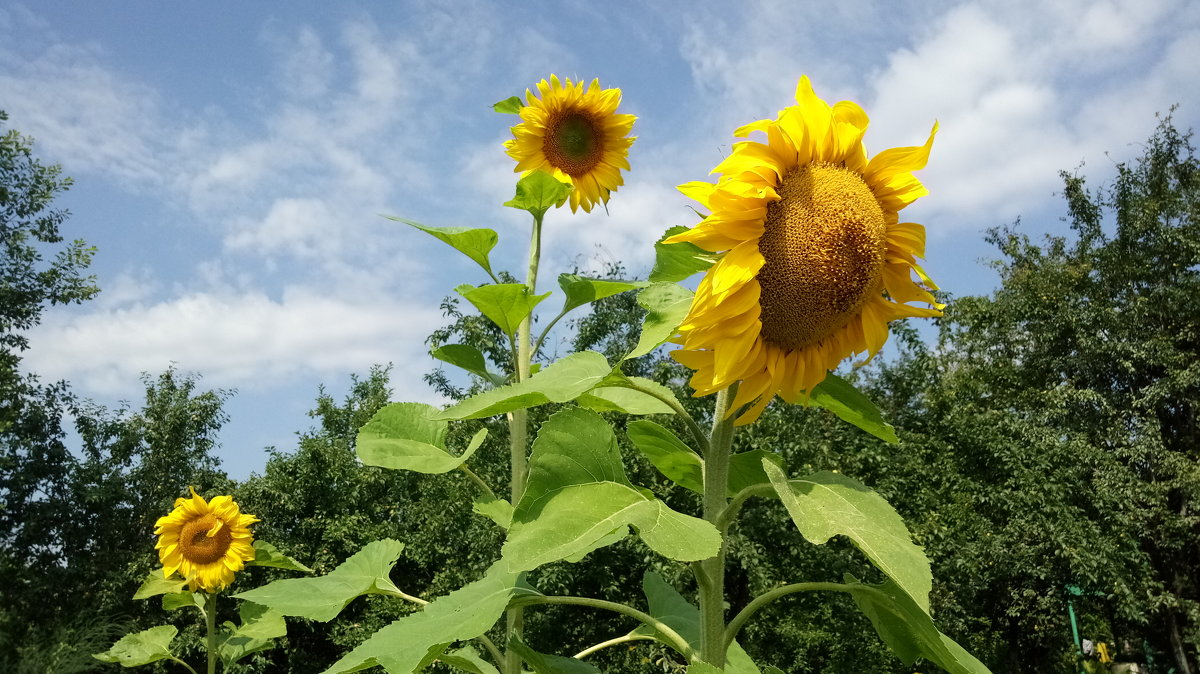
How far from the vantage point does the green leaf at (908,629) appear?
940 mm

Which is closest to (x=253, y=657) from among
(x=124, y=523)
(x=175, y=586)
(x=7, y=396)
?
(x=124, y=523)

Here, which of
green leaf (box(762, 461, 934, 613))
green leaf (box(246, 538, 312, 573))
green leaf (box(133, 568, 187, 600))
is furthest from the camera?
green leaf (box(133, 568, 187, 600))

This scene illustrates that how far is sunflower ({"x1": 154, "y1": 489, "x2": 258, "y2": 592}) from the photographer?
12.8 ft

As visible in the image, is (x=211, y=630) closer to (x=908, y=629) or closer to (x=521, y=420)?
(x=521, y=420)

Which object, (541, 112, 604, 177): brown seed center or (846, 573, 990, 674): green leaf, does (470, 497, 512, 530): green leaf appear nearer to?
(846, 573, 990, 674): green leaf

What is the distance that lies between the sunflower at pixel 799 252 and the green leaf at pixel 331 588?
80cm

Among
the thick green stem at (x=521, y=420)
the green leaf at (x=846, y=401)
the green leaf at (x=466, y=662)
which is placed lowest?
the green leaf at (x=466, y=662)

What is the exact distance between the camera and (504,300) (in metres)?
1.45

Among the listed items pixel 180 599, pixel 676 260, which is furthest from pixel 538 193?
pixel 180 599

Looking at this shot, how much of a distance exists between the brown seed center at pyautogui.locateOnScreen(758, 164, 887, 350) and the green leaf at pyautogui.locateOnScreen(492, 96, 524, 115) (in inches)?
47.4

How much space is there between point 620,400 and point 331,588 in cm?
72

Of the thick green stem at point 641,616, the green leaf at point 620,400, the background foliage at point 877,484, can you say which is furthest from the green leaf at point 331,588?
the background foliage at point 877,484

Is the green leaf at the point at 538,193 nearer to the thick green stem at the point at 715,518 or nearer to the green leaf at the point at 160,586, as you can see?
the thick green stem at the point at 715,518

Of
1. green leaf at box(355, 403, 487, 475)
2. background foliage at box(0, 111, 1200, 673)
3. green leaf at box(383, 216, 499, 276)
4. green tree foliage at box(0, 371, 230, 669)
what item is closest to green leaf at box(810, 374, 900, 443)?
green leaf at box(355, 403, 487, 475)
